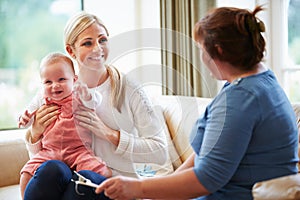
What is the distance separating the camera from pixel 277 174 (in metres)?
1.24

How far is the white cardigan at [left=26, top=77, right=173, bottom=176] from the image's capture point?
167 centimetres

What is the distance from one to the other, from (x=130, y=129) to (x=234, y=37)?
0.63 m

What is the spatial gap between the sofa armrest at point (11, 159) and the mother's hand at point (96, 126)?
0.89 meters

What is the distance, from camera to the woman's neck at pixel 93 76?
173 cm

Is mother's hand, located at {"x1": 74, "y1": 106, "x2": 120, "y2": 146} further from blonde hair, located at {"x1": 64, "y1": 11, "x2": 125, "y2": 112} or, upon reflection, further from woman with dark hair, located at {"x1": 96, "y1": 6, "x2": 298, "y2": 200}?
woman with dark hair, located at {"x1": 96, "y1": 6, "x2": 298, "y2": 200}

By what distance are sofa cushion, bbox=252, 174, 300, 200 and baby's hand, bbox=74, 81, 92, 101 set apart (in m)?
0.78

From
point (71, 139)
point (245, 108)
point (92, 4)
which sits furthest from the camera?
point (92, 4)

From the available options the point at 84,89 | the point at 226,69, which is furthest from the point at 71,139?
the point at 226,69

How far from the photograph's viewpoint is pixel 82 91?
1684mm

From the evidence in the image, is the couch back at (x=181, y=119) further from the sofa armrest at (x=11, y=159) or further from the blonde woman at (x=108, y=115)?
the sofa armrest at (x=11, y=159)

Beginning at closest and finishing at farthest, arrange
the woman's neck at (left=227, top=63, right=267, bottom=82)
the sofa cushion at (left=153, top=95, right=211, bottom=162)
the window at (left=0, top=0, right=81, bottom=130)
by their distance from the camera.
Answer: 1. the woman's neck at (left=227, top=63, right=267, bottom=82)
2. the sofa cushion at (left=153, top=95, right=211, bottom=162)
3. the window at (left=0, top=0, right=81, bottom=130)

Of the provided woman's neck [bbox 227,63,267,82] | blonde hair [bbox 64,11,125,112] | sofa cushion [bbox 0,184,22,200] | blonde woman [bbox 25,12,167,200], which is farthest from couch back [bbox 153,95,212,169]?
woman's neck [bbox 227,63,267,82]

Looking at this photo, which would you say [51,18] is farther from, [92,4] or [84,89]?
[84,89]

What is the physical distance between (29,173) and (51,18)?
5.62 feet
